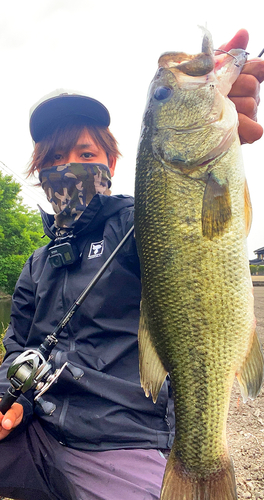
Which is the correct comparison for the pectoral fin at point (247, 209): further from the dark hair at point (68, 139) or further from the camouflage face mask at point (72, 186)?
the dark hair at point (68, 139)

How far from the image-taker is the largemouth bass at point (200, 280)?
4.55 feet

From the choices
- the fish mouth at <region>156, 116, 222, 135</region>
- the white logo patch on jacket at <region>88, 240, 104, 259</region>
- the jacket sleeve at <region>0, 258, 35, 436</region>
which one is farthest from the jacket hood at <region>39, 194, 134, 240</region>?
the fish mouth at <region>156, 116, 222, 135</region>

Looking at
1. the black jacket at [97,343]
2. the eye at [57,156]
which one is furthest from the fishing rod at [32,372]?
the eye at [57,156]

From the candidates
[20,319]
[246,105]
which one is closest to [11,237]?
[20,319]

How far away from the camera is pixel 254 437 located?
2.95 metres

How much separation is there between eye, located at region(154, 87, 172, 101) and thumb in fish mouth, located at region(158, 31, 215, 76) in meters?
0.11

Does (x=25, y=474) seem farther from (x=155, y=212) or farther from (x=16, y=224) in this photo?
(x=16, y=224)

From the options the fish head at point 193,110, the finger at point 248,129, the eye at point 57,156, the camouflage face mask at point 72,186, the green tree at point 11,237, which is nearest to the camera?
the fish head at point 193,110

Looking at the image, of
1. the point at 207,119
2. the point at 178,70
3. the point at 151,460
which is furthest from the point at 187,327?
the point at 178,70

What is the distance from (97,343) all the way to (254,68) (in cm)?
171

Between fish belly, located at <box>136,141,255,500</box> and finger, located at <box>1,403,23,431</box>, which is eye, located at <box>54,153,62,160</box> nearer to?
fish belly, located at <box>136,141,255,500</box>

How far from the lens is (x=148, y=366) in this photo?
149cm

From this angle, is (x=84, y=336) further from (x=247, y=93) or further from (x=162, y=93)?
(x=247, y=93)

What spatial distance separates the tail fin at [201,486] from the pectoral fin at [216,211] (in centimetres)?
95
